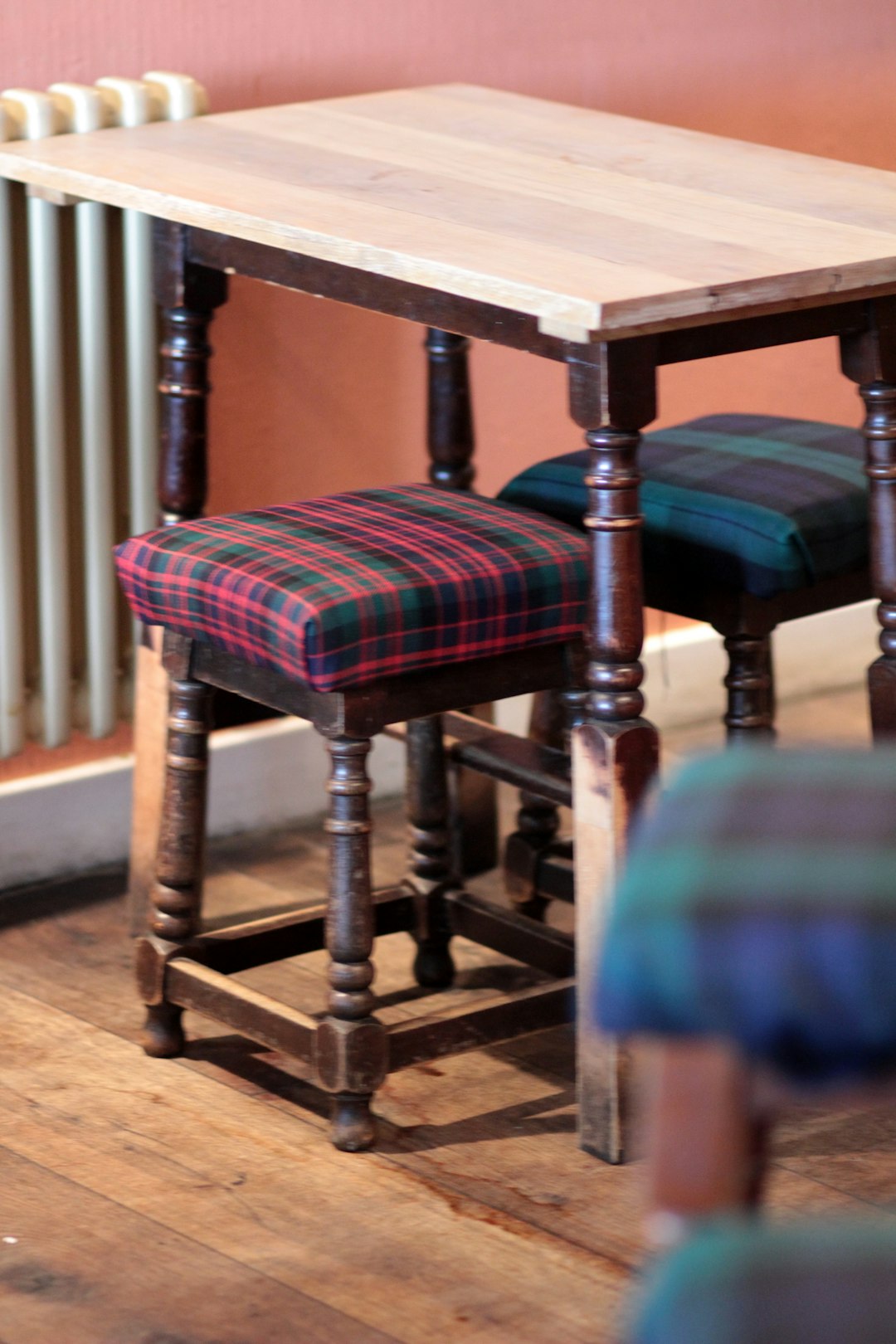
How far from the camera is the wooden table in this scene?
5.91 ft

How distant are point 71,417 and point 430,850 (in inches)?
27.7

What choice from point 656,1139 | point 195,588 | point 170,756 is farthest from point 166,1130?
point 656,1139

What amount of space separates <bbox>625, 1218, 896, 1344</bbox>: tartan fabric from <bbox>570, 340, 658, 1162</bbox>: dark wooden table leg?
871 mm

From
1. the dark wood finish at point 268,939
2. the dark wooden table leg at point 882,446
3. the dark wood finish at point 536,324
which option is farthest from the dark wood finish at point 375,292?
the dark wood finish at point 268,939

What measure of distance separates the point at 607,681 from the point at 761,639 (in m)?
0.37

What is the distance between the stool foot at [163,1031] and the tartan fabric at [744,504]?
2.25 ft

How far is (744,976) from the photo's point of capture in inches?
37.8

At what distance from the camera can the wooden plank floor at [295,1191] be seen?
1768 millimetres

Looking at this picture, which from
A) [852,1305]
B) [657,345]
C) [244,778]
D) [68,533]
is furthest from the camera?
[244,778]

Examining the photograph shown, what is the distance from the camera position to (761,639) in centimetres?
222

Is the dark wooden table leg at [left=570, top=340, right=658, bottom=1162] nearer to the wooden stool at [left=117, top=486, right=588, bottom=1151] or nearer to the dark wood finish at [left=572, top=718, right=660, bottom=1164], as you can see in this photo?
the dark wood finish at [left=572, top=718, right=660, bottom=1164]

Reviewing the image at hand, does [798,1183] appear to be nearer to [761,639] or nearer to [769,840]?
[761,639]

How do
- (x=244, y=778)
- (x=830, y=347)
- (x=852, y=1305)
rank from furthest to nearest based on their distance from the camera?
1. (x=830, y=347)
2. (x=244, y=778)
3. (x=852, y=1305)

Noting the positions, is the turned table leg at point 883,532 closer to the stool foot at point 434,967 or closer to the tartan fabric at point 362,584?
the tartan fabric at point 362,584
